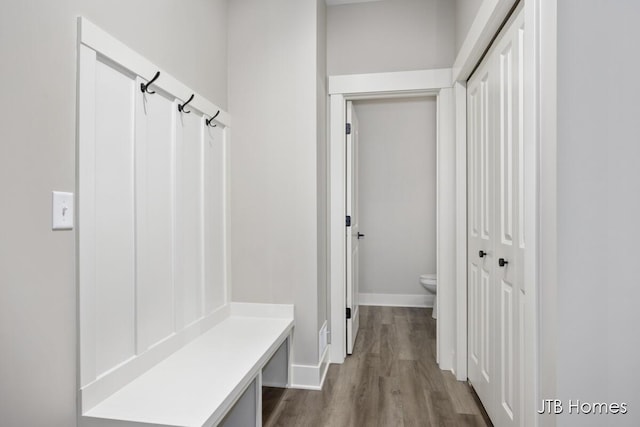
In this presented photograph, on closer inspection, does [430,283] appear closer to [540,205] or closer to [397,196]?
[397,196]

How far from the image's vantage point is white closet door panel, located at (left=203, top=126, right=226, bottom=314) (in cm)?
211

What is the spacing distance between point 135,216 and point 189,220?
0.44 meters

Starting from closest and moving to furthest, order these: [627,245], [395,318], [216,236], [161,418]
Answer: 1. [627,245]
2. [161,418]
3. [216,236]
4. [395,318]

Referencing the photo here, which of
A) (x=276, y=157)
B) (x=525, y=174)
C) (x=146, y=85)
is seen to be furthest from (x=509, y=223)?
(x=146, y=85)

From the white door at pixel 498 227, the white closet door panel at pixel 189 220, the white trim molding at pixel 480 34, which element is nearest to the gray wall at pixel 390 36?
the white trim molding at pixel 480 34

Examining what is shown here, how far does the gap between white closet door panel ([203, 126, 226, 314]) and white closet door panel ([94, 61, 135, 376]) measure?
2.12ft

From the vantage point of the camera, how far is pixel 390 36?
2764mm

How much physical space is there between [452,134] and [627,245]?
165cm

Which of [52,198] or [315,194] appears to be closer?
[52,198]

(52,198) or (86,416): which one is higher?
(52,198)

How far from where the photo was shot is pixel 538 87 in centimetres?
122

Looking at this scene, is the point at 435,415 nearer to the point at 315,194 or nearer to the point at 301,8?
the point at 315,194

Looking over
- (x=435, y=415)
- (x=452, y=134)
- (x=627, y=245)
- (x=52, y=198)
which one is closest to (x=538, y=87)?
(x=627, y=245)

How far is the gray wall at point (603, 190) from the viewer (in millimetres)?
1083
